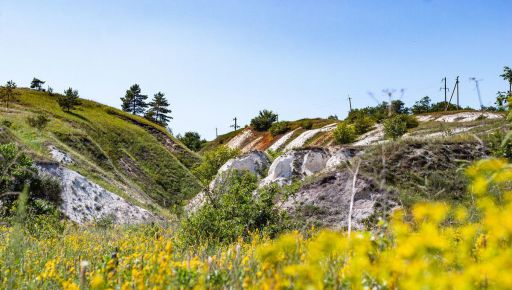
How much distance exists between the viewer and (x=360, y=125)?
61.5 m

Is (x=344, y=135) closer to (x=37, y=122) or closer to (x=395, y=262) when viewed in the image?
(x=37, y=122)

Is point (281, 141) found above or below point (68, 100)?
below

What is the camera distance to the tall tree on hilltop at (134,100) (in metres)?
122

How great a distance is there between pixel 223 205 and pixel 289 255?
1089 centimetres

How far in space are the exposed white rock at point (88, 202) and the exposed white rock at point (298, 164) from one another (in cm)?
940

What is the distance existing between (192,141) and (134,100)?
32.1 meters

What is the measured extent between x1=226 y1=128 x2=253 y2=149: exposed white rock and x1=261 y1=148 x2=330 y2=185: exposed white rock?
5396 centimetres

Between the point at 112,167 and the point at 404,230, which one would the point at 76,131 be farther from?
the point at 404,230

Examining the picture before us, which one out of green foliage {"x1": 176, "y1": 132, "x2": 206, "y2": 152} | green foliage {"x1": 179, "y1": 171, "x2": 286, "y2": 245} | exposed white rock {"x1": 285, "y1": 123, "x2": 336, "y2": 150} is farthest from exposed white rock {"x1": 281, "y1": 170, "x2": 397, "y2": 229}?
green foliage {"x1": 176, "y1": 132, "x2": 206, "y2": 152}

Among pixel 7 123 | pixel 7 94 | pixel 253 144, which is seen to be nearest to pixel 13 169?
pixel 7 123

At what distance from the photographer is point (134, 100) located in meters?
124

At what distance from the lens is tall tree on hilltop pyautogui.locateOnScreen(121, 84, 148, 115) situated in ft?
399

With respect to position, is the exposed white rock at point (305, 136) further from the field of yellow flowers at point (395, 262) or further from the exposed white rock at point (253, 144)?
the field of yellow flowers at point (395, 262)

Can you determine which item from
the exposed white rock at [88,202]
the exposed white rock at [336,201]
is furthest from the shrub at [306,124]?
the exposed white rock at [336,201]
